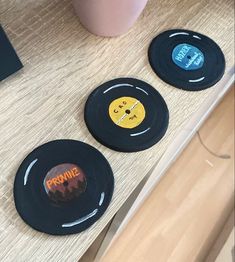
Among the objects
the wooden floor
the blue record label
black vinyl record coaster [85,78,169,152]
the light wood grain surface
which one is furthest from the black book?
the wooden floor

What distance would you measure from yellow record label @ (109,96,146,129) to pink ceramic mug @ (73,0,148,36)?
0.42 feet

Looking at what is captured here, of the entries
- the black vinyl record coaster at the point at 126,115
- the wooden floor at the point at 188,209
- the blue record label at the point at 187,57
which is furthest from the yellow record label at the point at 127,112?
the wooden floor at the point at 188,209

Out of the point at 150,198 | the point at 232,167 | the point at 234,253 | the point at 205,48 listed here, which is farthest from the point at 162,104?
the point at 232,167

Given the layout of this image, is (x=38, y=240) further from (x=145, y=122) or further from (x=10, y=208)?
(x=145, y=122)

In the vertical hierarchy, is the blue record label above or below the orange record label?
below

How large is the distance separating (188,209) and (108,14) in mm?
782

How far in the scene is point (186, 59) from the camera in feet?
2.27

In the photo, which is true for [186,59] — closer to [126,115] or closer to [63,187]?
[126,115]

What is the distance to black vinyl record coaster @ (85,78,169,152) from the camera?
1.93ft

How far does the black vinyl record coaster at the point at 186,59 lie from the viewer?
2.20ft

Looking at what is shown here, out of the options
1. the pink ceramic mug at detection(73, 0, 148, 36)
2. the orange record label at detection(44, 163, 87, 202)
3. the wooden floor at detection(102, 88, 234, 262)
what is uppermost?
the pink ceramic mug at detection(73, 0, 148, 36)

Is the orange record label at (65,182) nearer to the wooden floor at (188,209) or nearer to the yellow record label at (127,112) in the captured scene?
the yellow record label at (127,112)

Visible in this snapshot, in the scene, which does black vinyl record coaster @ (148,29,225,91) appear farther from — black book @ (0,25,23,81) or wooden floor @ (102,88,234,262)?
wooden floor @ (102,88,234,262)

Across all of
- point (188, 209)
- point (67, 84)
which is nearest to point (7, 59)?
point (67, 84)
